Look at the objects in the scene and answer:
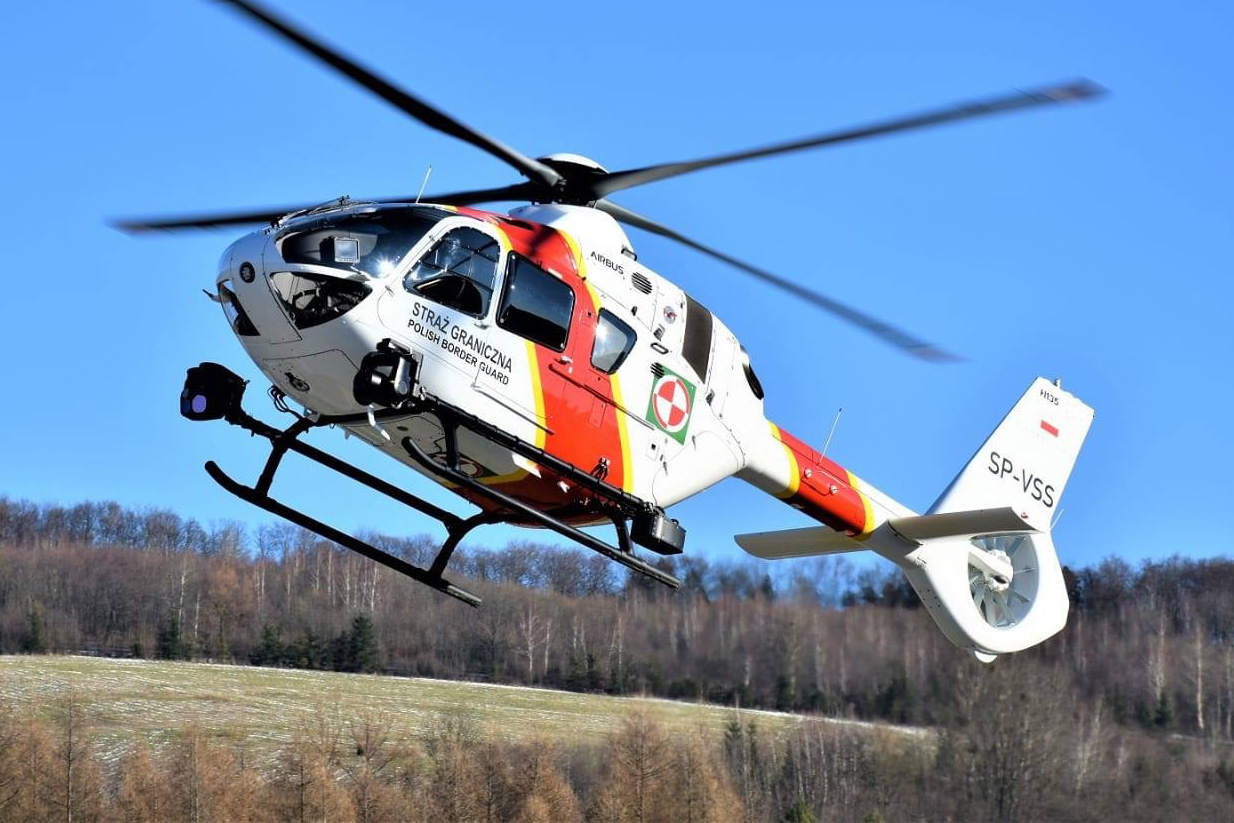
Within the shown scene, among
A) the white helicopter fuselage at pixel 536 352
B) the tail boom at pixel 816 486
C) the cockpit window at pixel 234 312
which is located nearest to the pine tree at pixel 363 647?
the tail boom at pixel 816 486

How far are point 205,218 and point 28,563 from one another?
7155cm

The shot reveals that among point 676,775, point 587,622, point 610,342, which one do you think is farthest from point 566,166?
point 587,622

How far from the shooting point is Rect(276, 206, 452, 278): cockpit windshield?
12.6 meters

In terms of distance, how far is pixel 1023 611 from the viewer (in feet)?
61.6

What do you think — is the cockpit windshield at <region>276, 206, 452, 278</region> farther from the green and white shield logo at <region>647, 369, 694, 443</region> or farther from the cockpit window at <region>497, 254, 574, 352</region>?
the green and white shield logo at <region>647, 369, 694, 443</region>

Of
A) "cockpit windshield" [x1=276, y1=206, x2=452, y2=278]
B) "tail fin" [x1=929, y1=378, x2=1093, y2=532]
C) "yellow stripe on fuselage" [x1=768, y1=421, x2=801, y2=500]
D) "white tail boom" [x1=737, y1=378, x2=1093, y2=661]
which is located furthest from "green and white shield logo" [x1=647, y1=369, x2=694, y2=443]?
"tail fin" [x1=929, y1=378, x2=1093, y2=532]

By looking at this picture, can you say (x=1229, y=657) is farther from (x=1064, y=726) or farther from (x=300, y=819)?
(x=300, y=819)

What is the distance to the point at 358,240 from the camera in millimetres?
12742

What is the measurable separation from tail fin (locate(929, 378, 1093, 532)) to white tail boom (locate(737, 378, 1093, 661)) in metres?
0.01

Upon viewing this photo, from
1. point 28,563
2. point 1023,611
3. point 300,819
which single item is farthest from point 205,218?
point 28,563

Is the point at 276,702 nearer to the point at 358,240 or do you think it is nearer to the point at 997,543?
the point at 997,543

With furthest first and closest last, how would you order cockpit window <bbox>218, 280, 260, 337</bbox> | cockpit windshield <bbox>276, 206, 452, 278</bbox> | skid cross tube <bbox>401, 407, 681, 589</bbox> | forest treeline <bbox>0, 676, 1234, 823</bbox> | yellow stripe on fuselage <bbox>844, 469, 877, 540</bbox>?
forest treeline <bbox>0, 676, 1234, 823</bbox> < yellow stripe on fuselage <bbox>844, 469, 877, 540</bbox> < skid cross tube <bbox>401, 407, 681, 589</bbox> < cockpit window <bbox>218, 280, 260, 337</bbox> < cockpit windshield <bbox>276, 206, 452, 278</bbox>

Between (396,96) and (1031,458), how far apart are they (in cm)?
1033

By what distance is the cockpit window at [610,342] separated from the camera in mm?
14188
